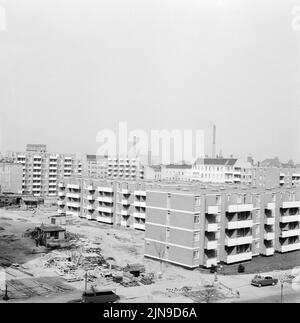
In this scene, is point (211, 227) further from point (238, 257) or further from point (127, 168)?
point (127, 168)

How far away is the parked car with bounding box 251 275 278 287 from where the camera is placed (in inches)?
715

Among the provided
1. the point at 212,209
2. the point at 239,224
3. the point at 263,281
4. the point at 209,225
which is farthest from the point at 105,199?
the point at 263,281

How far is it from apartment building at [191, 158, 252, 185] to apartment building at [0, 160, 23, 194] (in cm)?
2327

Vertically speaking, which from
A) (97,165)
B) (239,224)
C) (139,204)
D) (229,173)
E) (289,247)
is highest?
(97,165)

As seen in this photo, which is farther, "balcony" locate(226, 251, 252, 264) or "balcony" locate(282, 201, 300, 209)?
"balcony" locate(282, 201, 300, 209)

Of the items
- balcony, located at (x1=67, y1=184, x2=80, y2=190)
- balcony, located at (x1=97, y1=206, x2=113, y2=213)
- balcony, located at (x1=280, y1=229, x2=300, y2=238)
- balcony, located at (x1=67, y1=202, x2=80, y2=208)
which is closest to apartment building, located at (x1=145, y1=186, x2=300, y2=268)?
balcony, located at (x1=280, y1=229, x2=300, y2=238)

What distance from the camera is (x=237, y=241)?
22.1 m

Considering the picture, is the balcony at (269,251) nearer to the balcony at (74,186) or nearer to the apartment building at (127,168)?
the balcony at (74,186)

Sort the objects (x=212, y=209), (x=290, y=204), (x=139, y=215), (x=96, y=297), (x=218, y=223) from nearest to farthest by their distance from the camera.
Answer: (x=96, y=297) → (x=212, y=209) → (x=218, y=223) → (x=290, y=204) → (x=139, y=215)

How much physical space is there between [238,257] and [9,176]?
35.9 m

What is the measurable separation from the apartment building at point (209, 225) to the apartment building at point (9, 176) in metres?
32.7

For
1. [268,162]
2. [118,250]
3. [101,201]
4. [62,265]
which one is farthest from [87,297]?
[268,162]

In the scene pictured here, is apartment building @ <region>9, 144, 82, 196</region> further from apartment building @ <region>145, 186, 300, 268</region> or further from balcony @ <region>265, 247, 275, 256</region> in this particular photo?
balcony @ <region>265, 247, 275, 256</region>

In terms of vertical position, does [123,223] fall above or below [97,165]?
below
